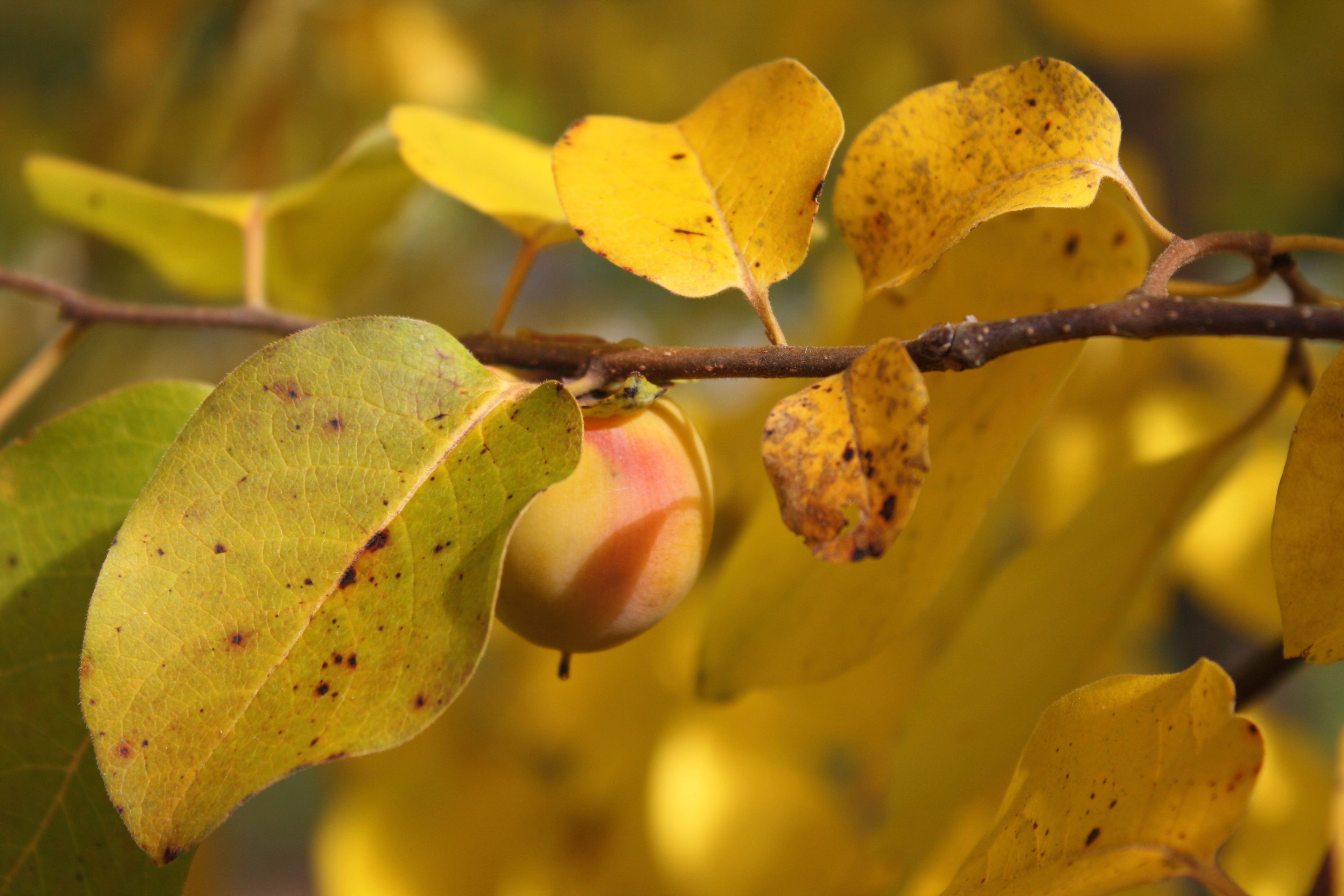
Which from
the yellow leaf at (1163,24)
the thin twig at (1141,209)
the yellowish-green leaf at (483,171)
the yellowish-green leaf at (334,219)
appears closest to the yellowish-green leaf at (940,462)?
the thin twig at (1141,209)

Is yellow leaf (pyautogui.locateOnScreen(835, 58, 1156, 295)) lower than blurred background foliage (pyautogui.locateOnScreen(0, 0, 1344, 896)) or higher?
higher

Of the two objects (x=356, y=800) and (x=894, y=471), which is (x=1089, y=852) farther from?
(x=356, y=800)

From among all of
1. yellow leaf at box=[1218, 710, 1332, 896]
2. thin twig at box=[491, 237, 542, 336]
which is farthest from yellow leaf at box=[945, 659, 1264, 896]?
yellow leaf at box=[1218, 710, 1332, 896]

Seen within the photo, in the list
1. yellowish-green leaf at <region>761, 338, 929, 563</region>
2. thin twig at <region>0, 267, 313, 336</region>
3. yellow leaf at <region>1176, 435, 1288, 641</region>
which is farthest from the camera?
yellow leaf at <region>1176, 435, 1288, 641</region>

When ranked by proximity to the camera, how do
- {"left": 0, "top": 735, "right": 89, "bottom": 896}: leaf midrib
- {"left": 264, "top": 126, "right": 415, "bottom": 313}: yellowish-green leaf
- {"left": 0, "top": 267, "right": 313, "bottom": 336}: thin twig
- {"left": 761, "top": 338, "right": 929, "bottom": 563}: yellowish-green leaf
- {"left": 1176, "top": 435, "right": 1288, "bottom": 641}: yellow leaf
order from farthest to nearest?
{"left": 1176, "top": 435, "right": 1288, "bottom": 641}: yellow leaf
{"left": 264, "top": 126, "right": 415, "bottom": 313}: yellowish-green leaf
{"left": 0, "top": 267, "right": 313, "bottom": 336}: thin twig
{"left": 0, "top": 735, "right": 89, "bottom": 896}: leaf midrib
{"left": 761, "top": 338, "right": 929, "bottom": 563}: yellowish-green leaf

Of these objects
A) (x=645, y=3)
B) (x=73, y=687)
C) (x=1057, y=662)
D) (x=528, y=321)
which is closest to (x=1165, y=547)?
(x=1057, y=662)

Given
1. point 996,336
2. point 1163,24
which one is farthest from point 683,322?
point 996,336

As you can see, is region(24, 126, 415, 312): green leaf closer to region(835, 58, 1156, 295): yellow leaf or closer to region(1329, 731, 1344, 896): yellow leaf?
region(835, 58, 1156, 295): yellow leaf

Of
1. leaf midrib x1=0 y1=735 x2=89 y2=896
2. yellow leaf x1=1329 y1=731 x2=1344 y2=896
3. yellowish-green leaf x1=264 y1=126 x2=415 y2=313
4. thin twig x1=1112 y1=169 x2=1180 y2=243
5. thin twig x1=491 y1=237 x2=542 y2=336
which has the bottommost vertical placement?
yellow leaf x1=1329 y1=731 x2=1344 y2=896

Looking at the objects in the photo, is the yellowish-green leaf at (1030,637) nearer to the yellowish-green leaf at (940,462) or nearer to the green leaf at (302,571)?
the yellowish-green leaf at (940,462)
